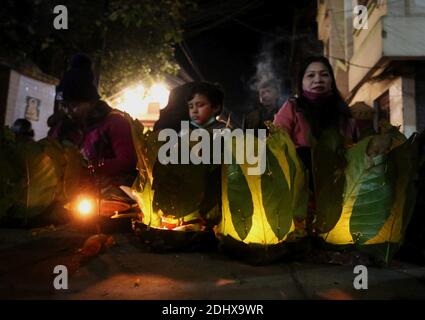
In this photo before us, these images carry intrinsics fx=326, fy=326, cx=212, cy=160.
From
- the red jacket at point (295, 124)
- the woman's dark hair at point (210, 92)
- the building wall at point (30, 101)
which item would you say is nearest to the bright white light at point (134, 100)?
the building wall at point (30, 101)

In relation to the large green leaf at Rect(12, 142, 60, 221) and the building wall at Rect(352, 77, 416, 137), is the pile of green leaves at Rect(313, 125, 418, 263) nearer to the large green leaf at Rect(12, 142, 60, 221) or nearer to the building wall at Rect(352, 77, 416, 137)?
the large green leaf at Rect(12, 142, 60, 221)

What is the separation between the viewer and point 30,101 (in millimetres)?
9023

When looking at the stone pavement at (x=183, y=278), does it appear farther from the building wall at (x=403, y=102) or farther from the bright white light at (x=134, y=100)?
the bright white light at (x=134, y=100)

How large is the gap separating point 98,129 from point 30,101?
273 inches

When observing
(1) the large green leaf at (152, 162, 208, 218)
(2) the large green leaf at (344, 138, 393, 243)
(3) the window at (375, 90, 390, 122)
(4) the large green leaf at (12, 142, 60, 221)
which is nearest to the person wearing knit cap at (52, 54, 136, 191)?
(4) the large green leaf at (12, 142, 60, 221)

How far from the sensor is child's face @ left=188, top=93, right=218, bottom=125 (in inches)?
126

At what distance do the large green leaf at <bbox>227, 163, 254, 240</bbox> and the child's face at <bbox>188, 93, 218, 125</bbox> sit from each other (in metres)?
1.44

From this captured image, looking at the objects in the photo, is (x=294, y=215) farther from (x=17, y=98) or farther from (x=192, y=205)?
(x=17, y=98)

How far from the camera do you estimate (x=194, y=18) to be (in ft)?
46.8

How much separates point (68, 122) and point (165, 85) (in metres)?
8.14

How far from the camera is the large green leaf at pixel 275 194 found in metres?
1.78

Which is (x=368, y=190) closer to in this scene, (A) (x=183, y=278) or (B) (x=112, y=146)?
(A) (x=183, y=278)

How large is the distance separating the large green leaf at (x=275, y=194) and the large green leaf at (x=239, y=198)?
9 centimetres

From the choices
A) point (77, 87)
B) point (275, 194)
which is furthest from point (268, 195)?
point (77, 87)
